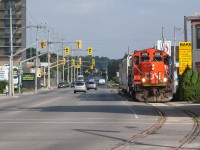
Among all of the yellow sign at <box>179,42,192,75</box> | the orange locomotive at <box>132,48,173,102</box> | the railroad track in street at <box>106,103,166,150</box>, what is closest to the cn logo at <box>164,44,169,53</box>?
the yellow sign at <box>179,42,192,75</box>

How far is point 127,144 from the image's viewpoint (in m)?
15.3

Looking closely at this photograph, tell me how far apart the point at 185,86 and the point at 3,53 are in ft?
328

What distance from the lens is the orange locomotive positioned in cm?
4238

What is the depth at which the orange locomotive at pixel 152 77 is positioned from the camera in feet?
139

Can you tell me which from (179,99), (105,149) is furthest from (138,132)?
(179,99)

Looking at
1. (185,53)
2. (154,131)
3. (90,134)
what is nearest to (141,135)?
(154,131)

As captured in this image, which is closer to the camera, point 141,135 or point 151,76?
point 141,135

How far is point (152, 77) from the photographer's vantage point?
42469 millimetres

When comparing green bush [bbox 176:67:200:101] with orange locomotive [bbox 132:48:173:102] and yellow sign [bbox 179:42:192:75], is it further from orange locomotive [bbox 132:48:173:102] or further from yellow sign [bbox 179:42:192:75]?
yellow sign [bbox 179:42:192:75]

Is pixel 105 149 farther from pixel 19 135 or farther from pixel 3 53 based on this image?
pixel 3 53

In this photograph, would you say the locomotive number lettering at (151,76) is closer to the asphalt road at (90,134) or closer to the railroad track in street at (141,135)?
the asphalt road at (90,134)

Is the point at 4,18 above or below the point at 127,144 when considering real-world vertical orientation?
above

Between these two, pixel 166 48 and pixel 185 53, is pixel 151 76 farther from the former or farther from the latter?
pixel 166 48

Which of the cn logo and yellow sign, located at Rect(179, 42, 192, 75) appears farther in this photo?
the cn logo
